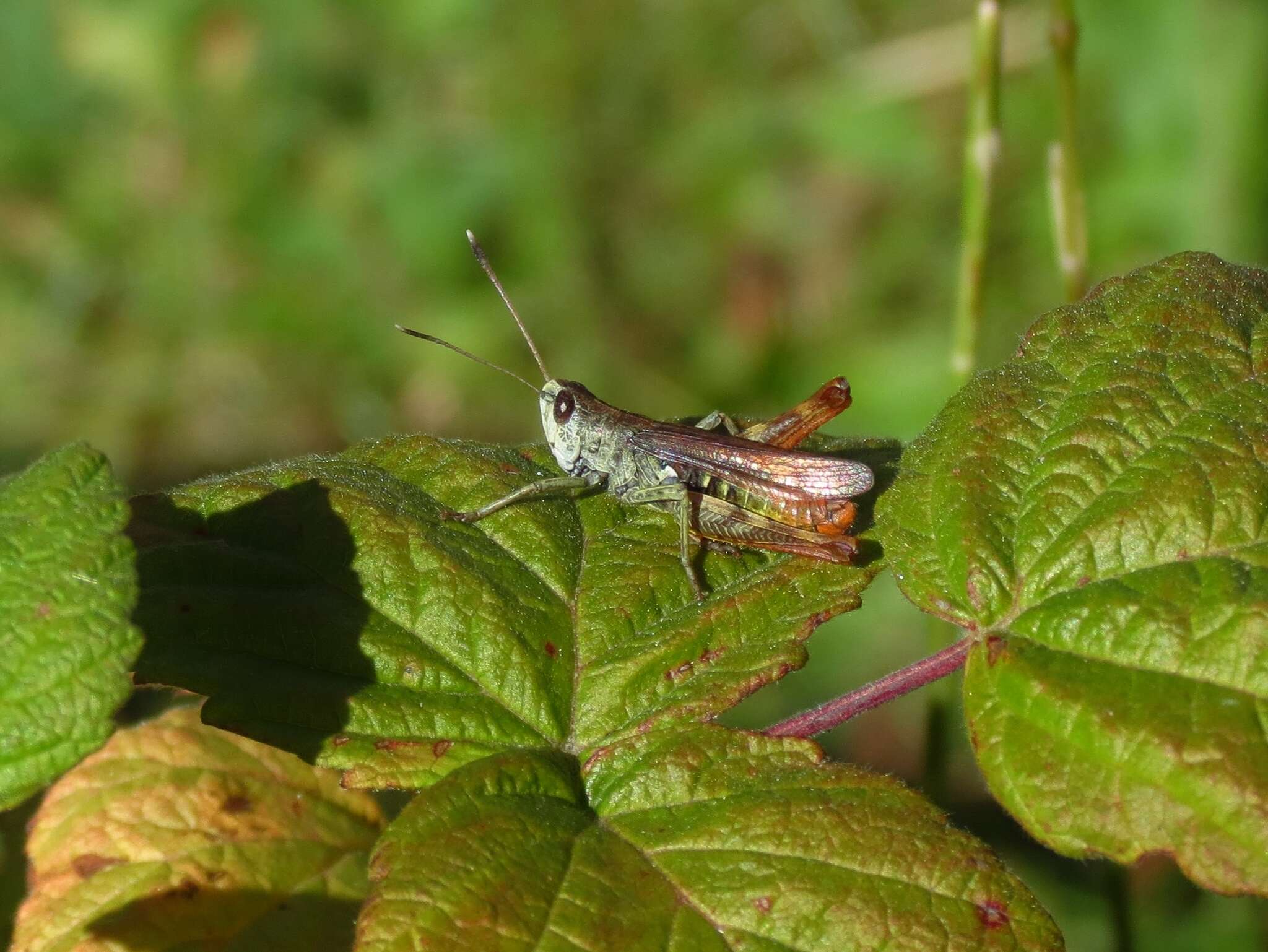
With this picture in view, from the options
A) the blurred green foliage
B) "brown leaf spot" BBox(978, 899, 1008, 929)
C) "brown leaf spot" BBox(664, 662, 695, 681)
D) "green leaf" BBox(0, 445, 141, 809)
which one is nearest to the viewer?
"green leaf" BBox(0, 445, 141, 809)

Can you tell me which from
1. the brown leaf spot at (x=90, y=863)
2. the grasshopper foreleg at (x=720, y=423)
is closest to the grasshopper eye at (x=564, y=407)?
the grasshopper foreleg at (x=720, y=423)

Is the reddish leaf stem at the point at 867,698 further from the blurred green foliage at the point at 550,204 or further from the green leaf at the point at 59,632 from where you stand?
the blurred green foliage at the point at 550,204

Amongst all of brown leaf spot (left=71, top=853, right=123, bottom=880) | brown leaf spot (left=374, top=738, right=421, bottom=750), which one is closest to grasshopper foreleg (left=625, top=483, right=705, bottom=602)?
brown leaf spot (left=374, top=738, right=421, bottom=750)

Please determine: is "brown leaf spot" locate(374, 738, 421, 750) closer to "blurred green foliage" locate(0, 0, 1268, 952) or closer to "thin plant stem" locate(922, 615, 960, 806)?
"thin plant stem" locate(922, 615, 960, 806)

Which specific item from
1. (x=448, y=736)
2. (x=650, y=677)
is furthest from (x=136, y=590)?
(x=650, y=677)

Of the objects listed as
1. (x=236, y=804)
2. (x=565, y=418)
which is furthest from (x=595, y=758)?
(x=565, y=418)
